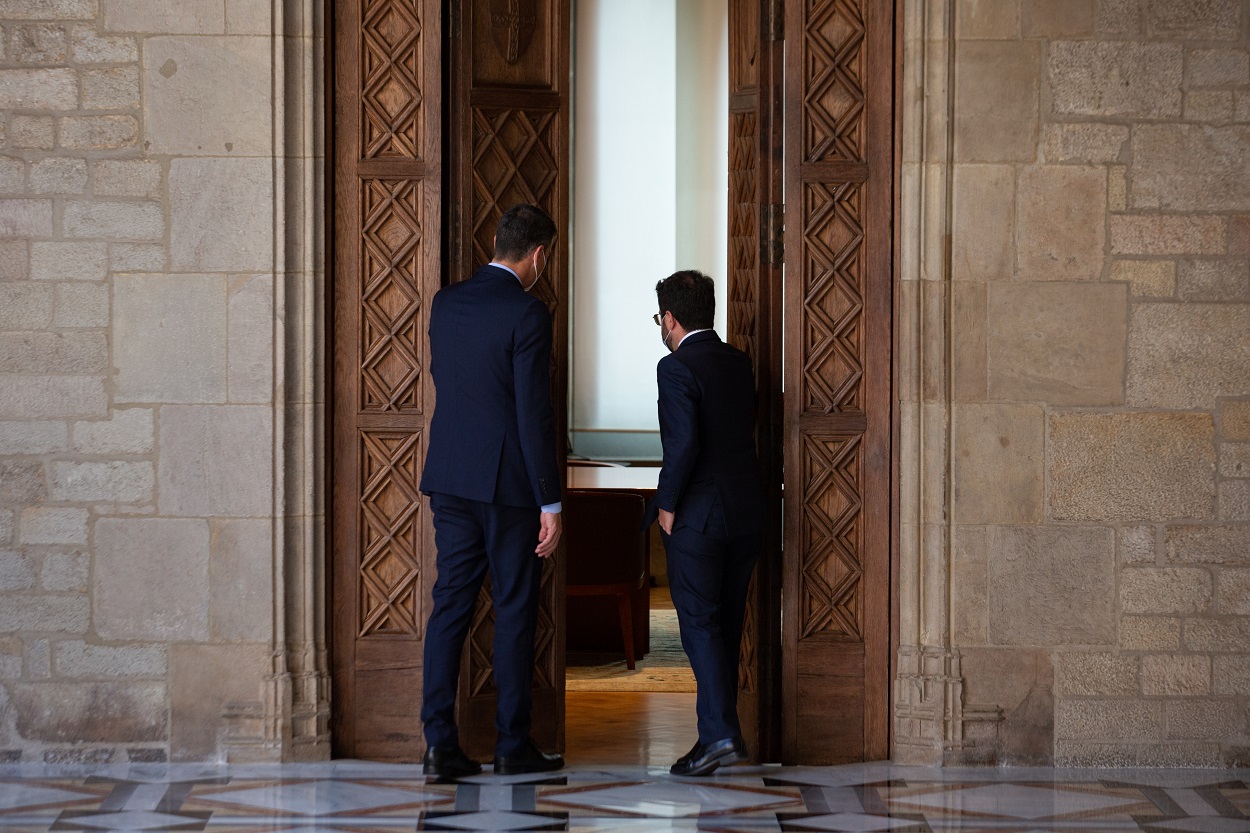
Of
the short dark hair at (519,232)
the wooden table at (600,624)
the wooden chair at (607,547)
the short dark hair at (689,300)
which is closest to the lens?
the short dark hair at (519,232)

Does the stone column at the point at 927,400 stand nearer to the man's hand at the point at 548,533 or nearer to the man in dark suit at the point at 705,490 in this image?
the man in dark suit at the point at 705,490

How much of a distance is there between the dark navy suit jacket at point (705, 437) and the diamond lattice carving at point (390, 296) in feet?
2.93

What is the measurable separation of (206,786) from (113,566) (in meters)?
0.82

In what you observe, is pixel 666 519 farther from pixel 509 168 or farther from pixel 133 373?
pixel 133 373

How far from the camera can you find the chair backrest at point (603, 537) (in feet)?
20.9

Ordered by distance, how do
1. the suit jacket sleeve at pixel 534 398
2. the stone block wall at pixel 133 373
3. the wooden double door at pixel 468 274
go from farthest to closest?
the wooden double door at pixel 468 274 → the stone block wall at pixel 133 373 → the suit jacket sleeve at pixel 534 398

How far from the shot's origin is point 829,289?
4648 mm

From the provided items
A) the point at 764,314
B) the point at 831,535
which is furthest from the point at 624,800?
the point at 764,314

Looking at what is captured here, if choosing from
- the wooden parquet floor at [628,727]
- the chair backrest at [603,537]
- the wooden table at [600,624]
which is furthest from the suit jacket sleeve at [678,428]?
the wooden table at [600,624]

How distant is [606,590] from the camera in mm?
6375

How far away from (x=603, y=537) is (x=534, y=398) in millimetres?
2380

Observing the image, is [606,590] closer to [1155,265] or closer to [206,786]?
[206,786]

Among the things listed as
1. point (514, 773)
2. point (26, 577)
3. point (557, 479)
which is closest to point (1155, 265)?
point (557, 479)

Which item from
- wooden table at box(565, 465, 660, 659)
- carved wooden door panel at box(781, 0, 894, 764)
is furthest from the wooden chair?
carved wooden door panel at box(781, 0, 894, 764)
